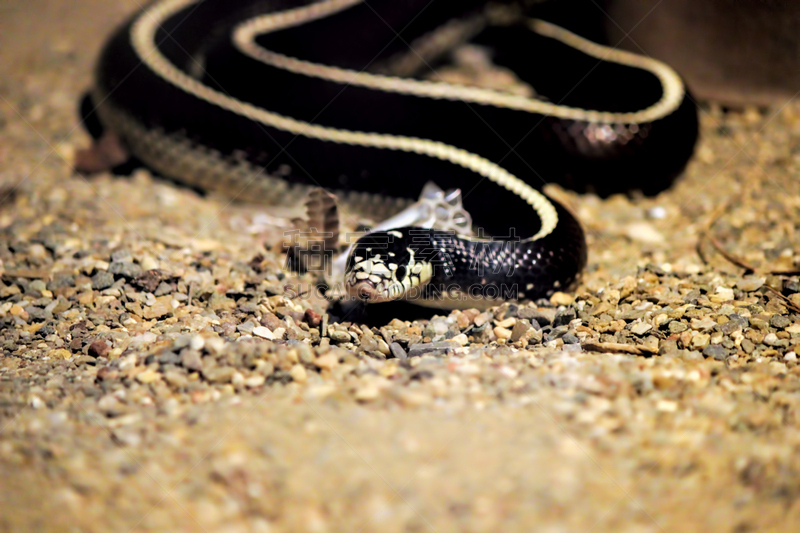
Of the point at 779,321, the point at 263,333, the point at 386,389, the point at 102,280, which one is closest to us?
the point at 386,389

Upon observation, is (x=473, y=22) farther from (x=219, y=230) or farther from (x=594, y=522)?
(x=594, y=522)

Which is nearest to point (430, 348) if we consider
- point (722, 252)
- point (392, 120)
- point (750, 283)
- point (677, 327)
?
point (677, 327)

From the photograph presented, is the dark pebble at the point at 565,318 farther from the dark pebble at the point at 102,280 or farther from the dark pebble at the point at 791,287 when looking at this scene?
the dark pebble at the point at 102,280

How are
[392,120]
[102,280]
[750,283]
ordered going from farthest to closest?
[392,120] → [102,280] → [750,283]

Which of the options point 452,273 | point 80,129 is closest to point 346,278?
point 452,273

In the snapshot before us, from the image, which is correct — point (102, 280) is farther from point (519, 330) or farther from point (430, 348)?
point (519, 330)

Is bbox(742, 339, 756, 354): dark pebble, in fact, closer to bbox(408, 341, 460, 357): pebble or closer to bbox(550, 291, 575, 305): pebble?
bbox(550, 291, 575, 305): pebble
